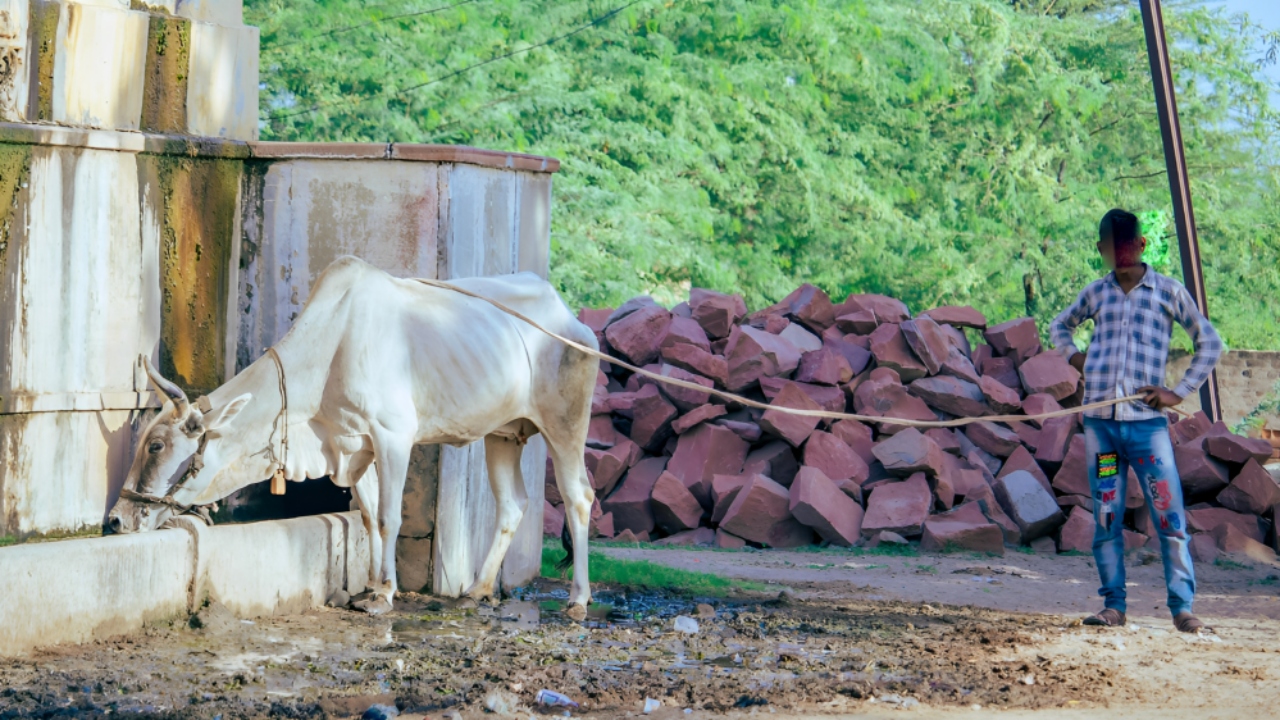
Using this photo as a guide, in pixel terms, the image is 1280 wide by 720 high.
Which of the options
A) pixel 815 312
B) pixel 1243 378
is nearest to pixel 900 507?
pixel 815 312

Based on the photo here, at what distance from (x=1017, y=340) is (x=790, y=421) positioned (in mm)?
2622

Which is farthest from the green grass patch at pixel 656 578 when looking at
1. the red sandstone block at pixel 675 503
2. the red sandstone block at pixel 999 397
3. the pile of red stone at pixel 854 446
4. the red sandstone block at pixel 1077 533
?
the red sandstone block at pixel 999 397

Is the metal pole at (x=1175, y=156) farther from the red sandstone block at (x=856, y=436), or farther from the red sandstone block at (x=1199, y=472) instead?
the red sandstone block at (x=856, y=436)

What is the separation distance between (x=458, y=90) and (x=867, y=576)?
37.4 feet

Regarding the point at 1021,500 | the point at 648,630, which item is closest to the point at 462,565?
the point at 648,630

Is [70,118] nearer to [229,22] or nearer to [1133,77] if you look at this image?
[229,22]

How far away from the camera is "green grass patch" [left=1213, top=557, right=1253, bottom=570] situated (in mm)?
9070

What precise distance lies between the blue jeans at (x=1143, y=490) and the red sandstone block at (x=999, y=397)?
16.1 ft

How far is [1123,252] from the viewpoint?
5934 mm

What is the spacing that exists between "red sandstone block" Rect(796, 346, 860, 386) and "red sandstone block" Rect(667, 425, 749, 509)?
92cm

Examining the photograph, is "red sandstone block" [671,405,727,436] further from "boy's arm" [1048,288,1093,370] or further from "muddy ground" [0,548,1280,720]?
"boy's arm" [1048,288,1093,370]

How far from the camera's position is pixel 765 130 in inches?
761

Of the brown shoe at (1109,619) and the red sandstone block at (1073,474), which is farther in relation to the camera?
the red sandstone block at (1073,474)

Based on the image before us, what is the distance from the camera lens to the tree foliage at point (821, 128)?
17.8m
